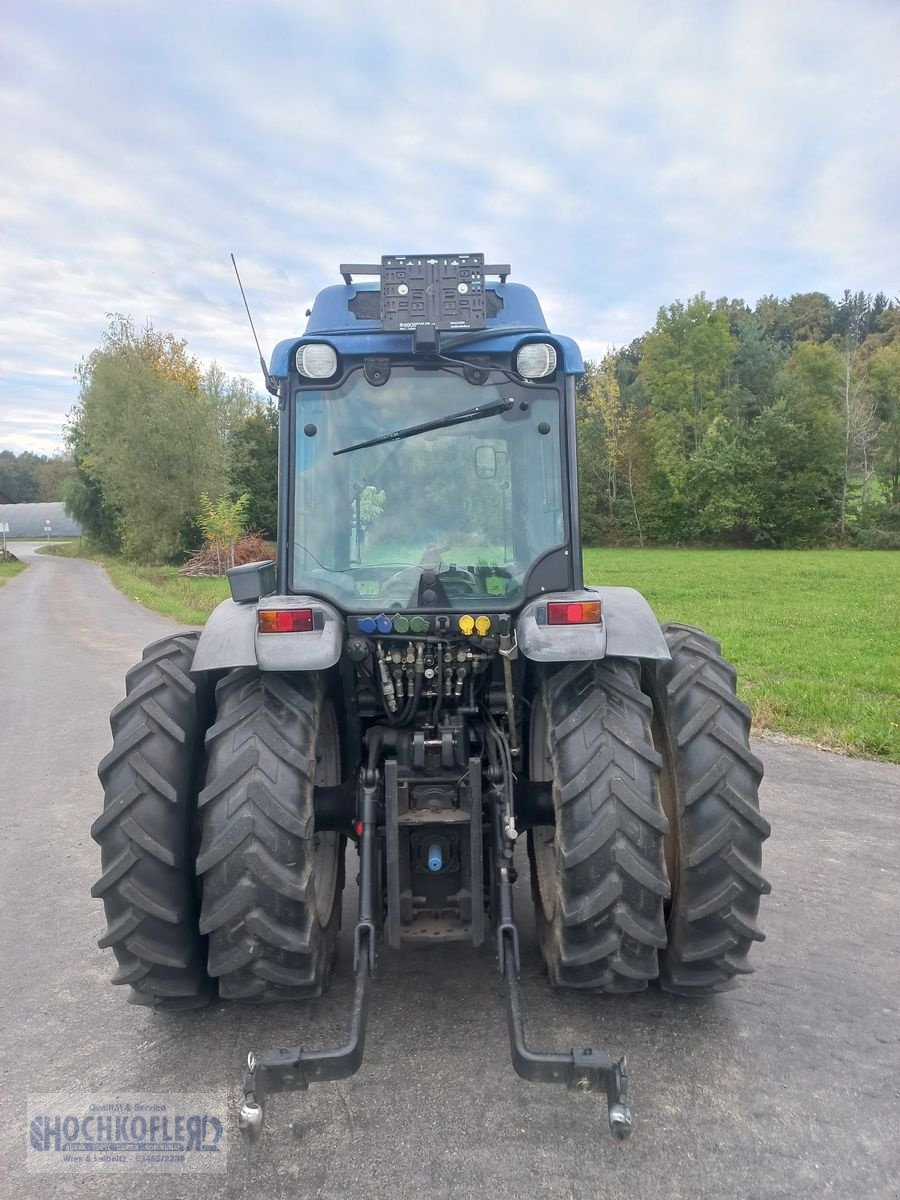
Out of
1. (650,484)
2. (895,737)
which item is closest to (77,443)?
(650,484)

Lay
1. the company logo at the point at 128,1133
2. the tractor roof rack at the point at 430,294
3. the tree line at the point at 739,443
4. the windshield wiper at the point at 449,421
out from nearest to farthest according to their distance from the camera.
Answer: the company logo at the point at 128,1133 < the tractor roof rack at the point at 430,294 < the windshield wiper at the point at 449,421 < the tree line at the point at 739,443

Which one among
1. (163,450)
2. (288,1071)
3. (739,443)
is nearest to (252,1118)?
(288,1071)

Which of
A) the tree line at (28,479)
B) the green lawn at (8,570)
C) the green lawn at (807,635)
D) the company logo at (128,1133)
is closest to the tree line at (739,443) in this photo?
the green lawn at (807,635)

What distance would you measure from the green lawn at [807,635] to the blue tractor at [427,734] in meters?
4.56

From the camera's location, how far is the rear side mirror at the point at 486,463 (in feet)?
11.2

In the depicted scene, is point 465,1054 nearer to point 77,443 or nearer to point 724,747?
point 724,747

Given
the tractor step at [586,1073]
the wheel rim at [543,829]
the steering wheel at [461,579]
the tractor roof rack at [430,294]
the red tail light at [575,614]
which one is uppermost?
the tractor roof rack at [430,294]

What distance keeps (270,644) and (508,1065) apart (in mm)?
1673

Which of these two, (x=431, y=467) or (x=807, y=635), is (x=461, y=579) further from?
(x=807, y=635)

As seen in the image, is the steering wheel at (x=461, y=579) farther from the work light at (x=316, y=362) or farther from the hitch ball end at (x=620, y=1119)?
the hitch ball end at (x=620, y=1119)

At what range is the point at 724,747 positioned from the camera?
2.98m

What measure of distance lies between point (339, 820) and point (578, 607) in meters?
1.27

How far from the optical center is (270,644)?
9.63 ft

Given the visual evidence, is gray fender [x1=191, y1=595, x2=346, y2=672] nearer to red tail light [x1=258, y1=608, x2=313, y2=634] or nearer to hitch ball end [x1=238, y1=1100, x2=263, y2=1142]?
red tail light [x1=258, y1=608, x2=313, y2=634]
